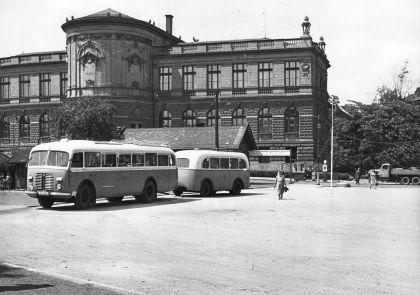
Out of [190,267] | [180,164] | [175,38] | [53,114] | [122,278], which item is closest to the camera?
[122,278]

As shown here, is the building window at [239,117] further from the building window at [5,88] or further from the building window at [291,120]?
the building window at [5,88]

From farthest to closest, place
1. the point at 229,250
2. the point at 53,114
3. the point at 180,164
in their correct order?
the point at 53,114 → the point at 180,164 → the point at 229,250

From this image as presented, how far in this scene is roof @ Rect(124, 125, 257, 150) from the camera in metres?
48.1

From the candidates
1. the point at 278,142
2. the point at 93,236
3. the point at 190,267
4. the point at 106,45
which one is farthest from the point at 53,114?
the point at 190,267

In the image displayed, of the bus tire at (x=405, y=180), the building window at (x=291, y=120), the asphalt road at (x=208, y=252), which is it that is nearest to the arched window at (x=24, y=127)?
the building window at (x=291, y=120)

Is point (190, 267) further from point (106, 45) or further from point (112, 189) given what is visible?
point (106, 45)

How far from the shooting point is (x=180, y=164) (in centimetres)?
2825

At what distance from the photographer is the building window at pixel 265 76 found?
64.5 meters

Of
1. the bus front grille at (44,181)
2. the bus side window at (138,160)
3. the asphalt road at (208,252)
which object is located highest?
the bus side window at (138,160)

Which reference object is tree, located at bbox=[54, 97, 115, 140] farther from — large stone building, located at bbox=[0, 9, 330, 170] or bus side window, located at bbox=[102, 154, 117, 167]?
bus side window, located at bbox=[102, 154, 117, 167]

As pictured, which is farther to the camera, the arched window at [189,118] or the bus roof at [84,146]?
the arched window at [189,118]

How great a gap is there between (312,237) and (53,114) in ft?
132

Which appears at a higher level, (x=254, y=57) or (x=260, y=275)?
(x=254, y=57)

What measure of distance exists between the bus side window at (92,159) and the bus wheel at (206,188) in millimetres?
7571
